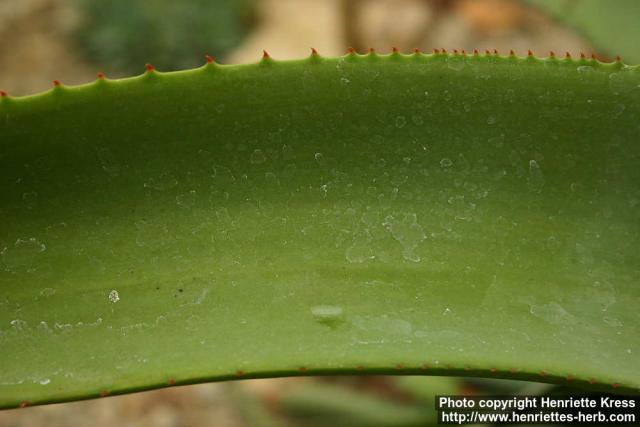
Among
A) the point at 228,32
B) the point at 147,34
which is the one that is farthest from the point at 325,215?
the point at 228,32

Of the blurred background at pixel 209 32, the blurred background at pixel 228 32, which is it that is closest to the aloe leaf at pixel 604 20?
the blurred background at pixel 228 32

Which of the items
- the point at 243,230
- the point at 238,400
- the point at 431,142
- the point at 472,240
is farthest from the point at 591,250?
the point at 238,400

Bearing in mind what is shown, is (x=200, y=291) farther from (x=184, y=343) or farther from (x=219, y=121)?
(x=219, y=121)

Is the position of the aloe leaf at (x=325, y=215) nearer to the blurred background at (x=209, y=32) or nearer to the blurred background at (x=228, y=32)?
the blurred background at (x=228, y=32)

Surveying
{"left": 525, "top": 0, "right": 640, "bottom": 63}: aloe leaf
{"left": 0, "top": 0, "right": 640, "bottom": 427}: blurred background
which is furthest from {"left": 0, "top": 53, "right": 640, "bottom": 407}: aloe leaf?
{"left": 0, "top": 0, "right": 640, "bottom": 427}: blurred background

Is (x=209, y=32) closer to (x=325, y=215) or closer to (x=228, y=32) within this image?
(x=228, y=32)

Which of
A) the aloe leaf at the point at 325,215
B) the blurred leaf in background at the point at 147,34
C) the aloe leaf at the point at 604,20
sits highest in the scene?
the blurred leaf in background at the point at 147,34
